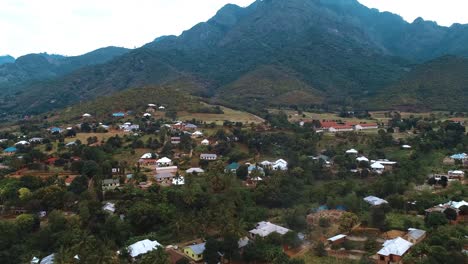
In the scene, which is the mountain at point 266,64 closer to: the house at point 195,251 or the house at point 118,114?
the house at point 118,114

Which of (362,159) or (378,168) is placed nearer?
(378,168)

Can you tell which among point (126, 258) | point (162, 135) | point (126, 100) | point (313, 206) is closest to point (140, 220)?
point (126, 258)

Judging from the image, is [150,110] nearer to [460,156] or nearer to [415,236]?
[460,156]

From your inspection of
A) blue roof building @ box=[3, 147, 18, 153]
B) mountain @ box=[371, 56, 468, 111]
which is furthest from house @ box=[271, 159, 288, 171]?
mountain @ box=[371, 56, 468, 111]

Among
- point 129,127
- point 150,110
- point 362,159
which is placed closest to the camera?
point 362,159

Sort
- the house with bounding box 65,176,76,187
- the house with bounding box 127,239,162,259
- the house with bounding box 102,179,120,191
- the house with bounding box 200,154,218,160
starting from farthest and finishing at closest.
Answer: the house with bounding box 200,154,218,160 < the house with bounding box 65,176,76,187 < the house with bounding box 102,179,120,191 < the house with bounding box 127,239,162,259

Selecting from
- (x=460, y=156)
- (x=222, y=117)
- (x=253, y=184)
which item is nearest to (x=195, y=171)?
(x=253, y=184)

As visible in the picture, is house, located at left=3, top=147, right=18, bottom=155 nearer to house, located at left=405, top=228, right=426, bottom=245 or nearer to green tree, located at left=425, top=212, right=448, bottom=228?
house, located at left=405, top=228, right=426, bottom=245
